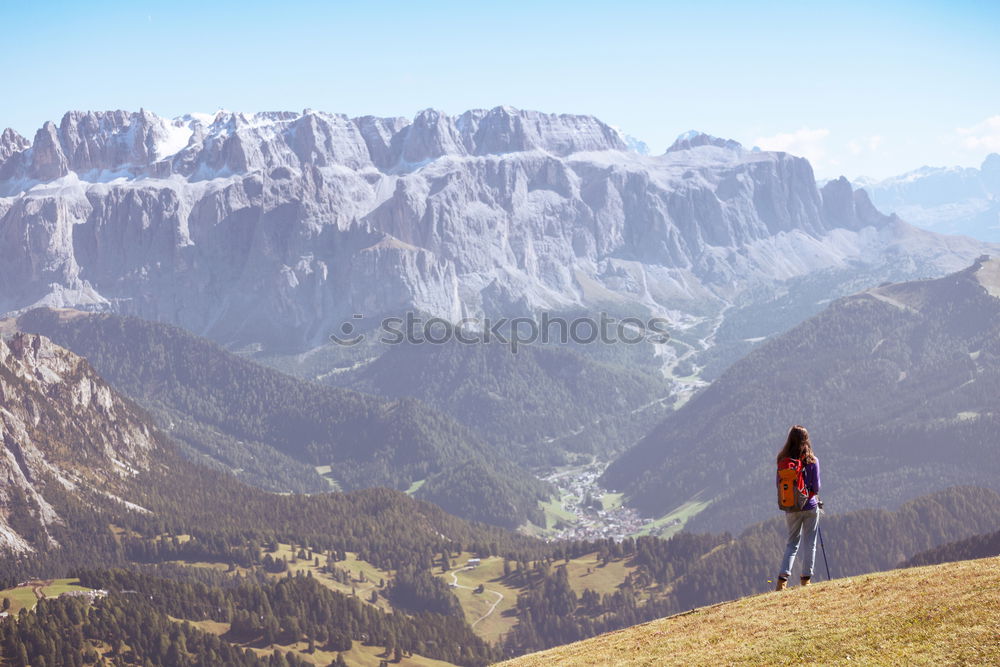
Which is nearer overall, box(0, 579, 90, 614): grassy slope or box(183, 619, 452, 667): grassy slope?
box(0, 579, 90, 614): grassy slope

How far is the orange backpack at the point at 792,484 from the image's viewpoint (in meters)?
45.5

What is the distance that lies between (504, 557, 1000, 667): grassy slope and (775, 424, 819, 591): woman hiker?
345 centimetres

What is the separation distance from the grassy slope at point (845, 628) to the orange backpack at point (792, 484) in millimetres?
4990

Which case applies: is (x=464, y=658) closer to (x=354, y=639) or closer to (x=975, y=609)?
(x=354, y=639)

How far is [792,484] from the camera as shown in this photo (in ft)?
150

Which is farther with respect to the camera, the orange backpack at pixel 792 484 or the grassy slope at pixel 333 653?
the grassy slope at pixel 333 653

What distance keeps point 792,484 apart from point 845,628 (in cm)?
707

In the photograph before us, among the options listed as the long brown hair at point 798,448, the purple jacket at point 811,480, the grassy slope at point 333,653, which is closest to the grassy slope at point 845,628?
the purple jacket at point 811,480

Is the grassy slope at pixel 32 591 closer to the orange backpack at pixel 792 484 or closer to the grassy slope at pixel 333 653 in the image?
the grassy slope at pixel 333 653

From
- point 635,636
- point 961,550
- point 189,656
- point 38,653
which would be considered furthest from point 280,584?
point 635,636

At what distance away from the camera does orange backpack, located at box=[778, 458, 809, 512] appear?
4550 cm

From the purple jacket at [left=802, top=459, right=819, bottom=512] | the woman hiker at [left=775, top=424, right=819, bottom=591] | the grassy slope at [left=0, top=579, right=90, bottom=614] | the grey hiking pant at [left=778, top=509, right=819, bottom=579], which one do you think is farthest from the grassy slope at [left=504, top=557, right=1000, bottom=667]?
the grassy slope at [left=0, top=579, right=90, bottom=614]

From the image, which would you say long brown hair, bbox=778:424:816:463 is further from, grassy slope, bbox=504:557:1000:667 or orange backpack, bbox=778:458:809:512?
grassy slope, bbox=504:557:1000:667

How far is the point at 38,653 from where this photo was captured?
5630 inches
